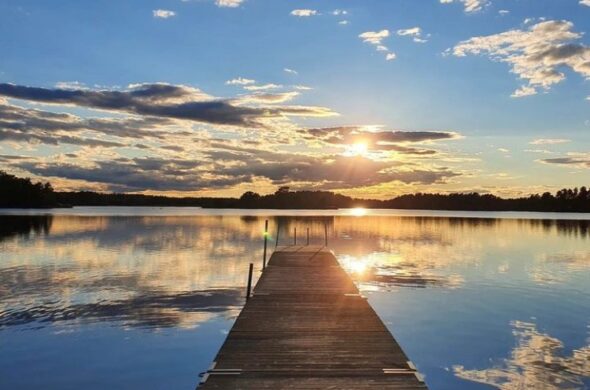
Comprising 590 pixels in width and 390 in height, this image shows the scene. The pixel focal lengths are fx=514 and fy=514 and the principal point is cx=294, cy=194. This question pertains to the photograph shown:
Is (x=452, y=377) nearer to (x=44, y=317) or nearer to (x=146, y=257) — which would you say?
(x=44, y=317)

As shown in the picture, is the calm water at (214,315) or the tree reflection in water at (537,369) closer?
the tree reflection in water at (537,369)

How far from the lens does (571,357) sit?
51.9 feet

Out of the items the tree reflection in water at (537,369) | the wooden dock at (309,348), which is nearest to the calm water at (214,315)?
the tree reflection in water at (537,369)

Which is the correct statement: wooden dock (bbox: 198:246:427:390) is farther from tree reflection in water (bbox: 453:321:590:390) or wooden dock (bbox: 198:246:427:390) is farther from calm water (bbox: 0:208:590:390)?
tree reflection in water (bbox: 453:321:590:390)

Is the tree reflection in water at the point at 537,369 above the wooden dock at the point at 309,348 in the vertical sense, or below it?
below

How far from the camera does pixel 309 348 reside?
41.4ft

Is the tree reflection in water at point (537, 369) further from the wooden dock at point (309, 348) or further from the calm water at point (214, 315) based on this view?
the wooden dock at point (309, 348)

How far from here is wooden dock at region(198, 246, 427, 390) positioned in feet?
34.0

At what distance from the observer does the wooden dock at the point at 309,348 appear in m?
10.4

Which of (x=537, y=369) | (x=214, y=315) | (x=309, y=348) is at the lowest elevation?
(x=214, y=315)

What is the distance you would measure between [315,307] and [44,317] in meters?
11.0

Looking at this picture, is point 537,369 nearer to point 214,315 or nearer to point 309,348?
point 309,348

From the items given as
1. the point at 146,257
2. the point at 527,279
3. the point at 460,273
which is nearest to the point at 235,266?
the point at 146,257

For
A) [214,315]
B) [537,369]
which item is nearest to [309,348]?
[537,369]
